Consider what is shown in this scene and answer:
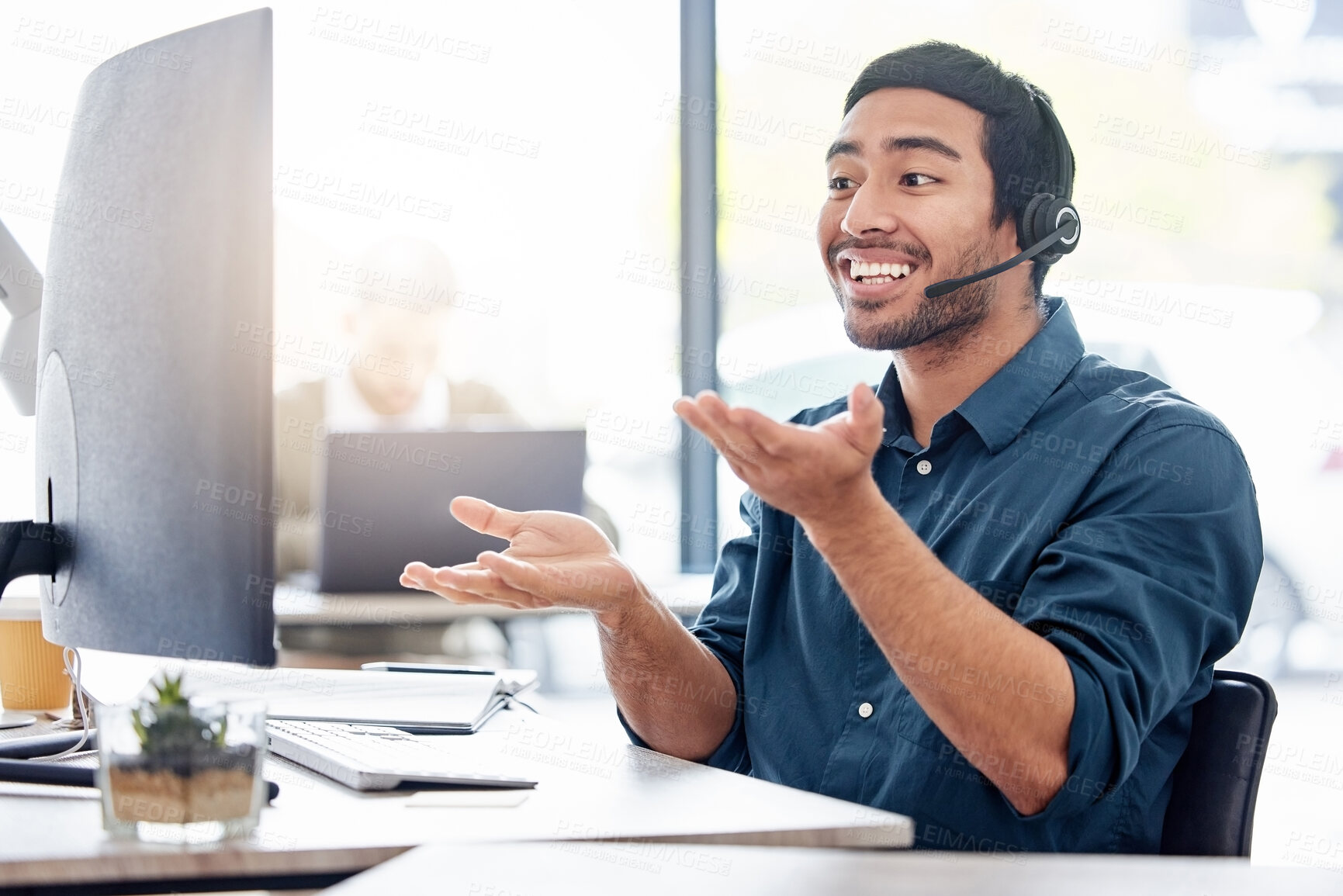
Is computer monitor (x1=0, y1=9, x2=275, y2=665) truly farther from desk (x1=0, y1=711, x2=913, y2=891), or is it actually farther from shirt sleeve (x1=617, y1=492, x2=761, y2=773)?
shirt sleeve (x1=617, y1=492, x2=761, y2=773)

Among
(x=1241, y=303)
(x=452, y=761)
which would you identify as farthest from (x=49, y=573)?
(x=1241, y=303)

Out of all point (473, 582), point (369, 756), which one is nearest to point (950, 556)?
point (473, 582)

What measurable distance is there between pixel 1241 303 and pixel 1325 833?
5.65 feet

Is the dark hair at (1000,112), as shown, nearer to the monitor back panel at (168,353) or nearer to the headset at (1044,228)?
the headset at (1044,228)

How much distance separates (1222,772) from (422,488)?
175 cm

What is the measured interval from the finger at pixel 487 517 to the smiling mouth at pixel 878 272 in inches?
22.7

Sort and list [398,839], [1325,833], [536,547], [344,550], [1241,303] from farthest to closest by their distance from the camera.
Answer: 1. [1241,303]
2. [1325,833]
3. [344,550]
4. [536,547]
5. [398,839]

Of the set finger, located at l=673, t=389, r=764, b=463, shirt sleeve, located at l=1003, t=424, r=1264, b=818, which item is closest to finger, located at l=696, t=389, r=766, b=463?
finger, located at l=673, t=389, r=764, b=463

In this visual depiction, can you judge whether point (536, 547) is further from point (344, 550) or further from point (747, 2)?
point (747, 2)

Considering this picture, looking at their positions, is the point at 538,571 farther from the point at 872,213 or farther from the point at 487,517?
the point at 872,213

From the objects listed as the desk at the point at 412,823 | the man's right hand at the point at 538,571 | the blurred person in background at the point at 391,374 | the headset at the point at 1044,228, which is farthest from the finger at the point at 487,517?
the blurred person in background at the point at 391,374

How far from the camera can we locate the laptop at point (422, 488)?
7.98ft

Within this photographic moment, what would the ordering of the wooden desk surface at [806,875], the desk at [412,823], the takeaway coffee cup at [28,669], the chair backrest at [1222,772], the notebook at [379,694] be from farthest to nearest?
the takeaway coffee cup at [28,669], the notebook at [379,694], the chair backrest at [1222,772], the desk at [412,823], the wooden desk surface at [806,875]

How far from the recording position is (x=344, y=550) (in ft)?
8.18
